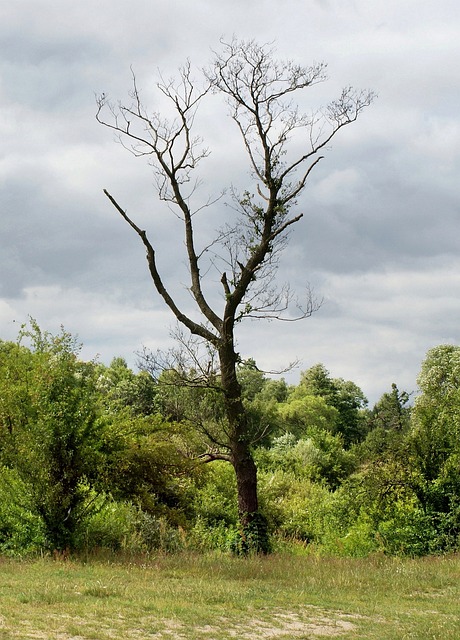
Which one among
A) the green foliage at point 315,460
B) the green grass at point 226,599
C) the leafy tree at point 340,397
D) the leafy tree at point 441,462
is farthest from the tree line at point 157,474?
the leafy tree at point 340,397

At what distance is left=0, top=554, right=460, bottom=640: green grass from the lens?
974 centimetres

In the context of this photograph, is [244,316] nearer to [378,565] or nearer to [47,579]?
[378,565]

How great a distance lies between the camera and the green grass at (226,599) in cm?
974

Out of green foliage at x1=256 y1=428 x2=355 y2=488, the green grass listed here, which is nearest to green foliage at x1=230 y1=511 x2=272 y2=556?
the green grass

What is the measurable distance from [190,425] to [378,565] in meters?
6.43

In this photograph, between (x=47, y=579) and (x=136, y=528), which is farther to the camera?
(x=136, y=528)

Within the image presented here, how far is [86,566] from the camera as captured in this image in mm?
14836

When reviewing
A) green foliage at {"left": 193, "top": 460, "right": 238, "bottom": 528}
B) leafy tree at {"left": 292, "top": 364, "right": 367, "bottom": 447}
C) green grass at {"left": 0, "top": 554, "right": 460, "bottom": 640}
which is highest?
leafy tree at {"left": 292, "top": 364, "right": 367, "bottom": 447}

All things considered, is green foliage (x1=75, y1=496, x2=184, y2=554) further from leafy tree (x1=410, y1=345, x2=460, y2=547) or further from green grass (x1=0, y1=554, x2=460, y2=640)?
leafy tree (x1=410, y1=345, x2=460, y2=547)

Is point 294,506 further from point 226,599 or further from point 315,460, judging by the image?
point 226,599

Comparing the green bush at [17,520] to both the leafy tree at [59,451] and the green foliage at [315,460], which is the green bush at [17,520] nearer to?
the leafy tree at [59,451]

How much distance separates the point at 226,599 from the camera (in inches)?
464

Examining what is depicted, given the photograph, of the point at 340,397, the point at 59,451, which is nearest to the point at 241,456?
the point at 59,451

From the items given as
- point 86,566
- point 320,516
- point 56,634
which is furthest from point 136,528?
point 56,634
